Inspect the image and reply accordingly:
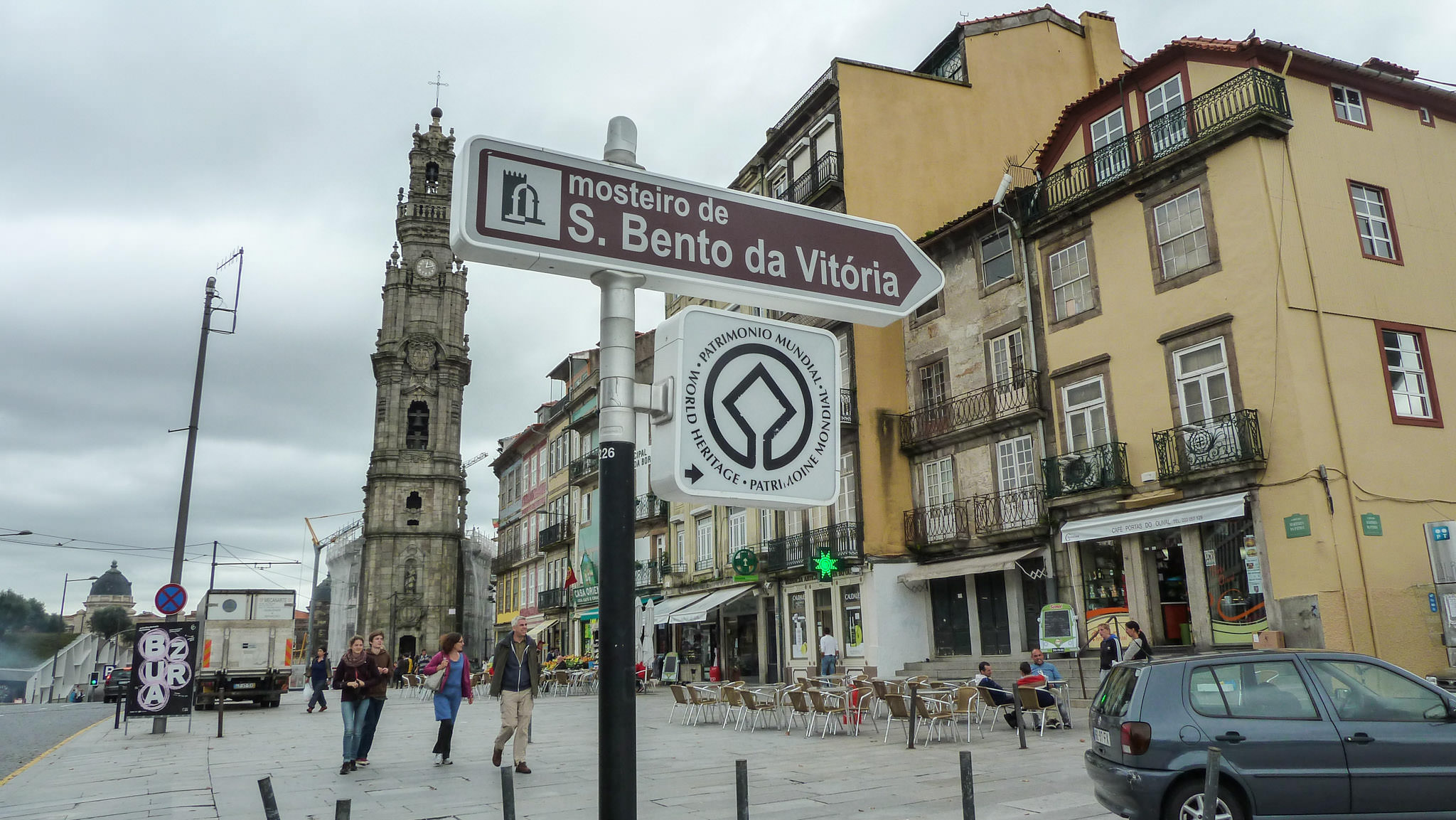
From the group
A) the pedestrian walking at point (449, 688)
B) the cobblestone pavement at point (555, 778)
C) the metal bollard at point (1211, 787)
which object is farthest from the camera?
the pedestrian walking at point (449, 688)

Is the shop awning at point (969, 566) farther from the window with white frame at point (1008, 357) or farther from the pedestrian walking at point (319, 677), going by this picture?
the pedestrian walking at point (319, 677)

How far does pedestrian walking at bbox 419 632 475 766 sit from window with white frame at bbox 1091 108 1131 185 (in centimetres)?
1658

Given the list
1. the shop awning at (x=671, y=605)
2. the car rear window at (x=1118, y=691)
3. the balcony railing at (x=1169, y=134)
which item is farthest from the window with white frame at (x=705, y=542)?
the car rear window at (x=1118, y=691)

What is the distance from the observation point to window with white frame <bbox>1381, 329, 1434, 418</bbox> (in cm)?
1850

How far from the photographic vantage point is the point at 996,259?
2488 centimetres

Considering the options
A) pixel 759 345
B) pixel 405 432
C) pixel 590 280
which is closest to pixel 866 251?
pixel 759 345

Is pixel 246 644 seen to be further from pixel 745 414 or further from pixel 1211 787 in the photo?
pixel 745 414

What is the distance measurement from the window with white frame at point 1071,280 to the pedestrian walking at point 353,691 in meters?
16.8

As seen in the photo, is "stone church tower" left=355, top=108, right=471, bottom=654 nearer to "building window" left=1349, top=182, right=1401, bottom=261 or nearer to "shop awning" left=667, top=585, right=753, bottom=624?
"shop awning" left=667, top=585, right=753, bottom=624

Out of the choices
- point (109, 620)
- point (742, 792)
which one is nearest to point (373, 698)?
A: point (742, 792)

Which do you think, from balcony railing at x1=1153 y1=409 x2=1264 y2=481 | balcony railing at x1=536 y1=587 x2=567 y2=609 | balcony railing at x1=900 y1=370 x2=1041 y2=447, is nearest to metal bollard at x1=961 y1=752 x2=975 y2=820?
balcony railing at x1=1153 y1=409 x2=1264 y2=481

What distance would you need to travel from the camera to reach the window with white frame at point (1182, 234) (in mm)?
19328

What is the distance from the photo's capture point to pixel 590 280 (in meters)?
3.13

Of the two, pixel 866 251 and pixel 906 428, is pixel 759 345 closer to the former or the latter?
pixel 866 251
